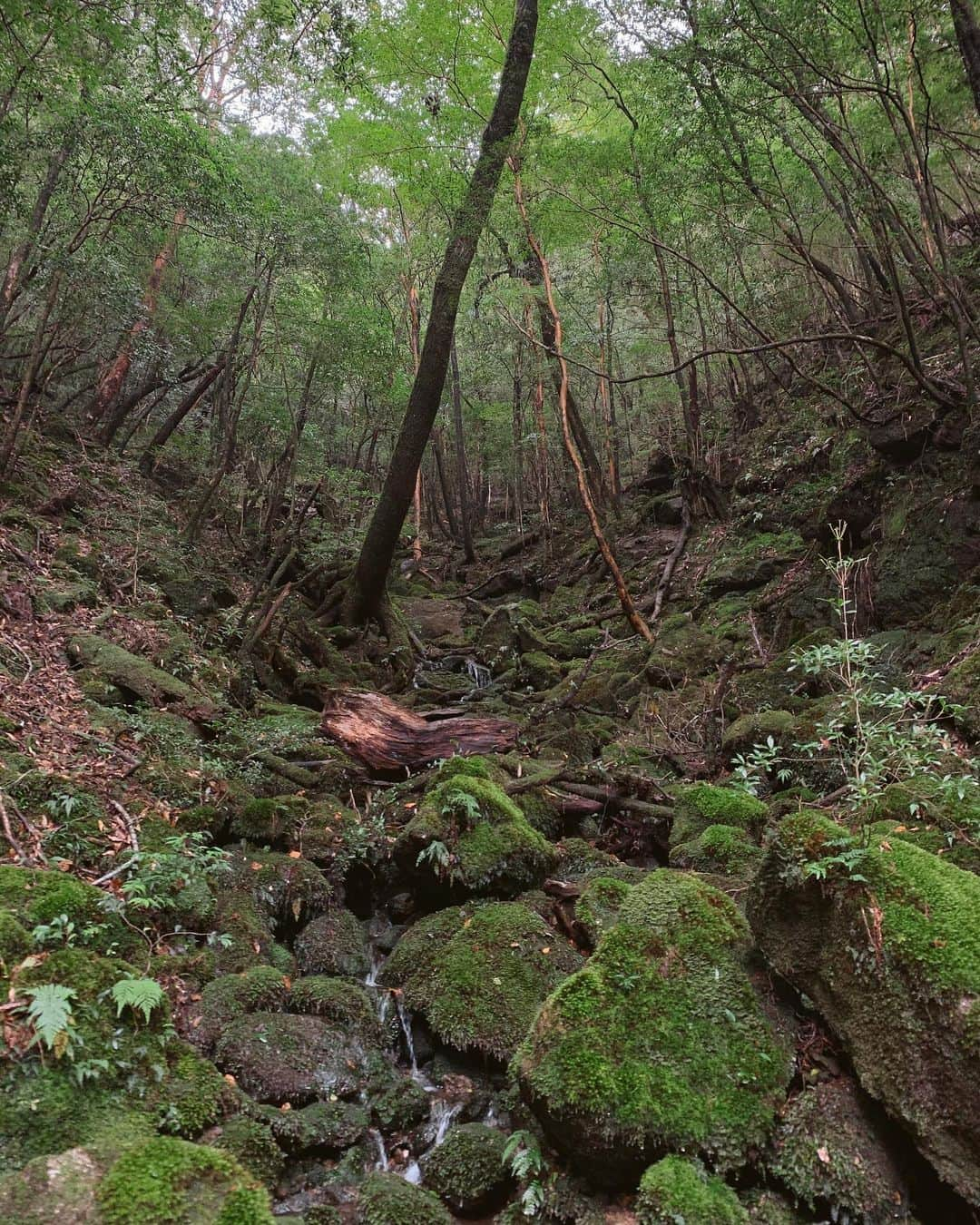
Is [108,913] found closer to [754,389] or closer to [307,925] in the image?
[307,925]

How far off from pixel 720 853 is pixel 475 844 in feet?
6.28

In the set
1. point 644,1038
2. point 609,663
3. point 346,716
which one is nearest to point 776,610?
point 609,663

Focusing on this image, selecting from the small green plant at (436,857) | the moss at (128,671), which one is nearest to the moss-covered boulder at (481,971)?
the small green plant at (436,857)

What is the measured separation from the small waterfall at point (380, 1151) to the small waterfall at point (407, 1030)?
0.54 metres

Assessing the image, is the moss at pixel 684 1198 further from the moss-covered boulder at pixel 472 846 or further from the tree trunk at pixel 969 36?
the tree trunk at pixel 969 36

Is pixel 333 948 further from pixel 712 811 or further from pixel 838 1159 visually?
pixel 838 1159

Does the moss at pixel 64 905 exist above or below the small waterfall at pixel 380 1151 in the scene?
above

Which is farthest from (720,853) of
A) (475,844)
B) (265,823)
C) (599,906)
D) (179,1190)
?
(179,1190)

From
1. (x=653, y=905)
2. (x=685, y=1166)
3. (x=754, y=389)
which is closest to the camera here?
(x=685, y=1166)

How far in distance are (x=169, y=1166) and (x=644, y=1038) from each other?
6.43ft

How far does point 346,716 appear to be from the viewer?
8047 mm

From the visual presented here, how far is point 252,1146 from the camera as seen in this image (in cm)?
321

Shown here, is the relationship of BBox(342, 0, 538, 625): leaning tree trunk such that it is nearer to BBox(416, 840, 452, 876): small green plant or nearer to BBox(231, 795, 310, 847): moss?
BBox(231, 795, 310, 847): moss

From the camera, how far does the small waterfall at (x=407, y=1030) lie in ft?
14.1
